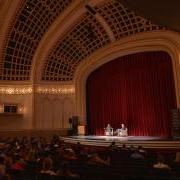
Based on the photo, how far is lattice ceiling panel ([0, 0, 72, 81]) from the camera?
20.8 metres

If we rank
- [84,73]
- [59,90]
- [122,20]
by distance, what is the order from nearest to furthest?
[122,20] < [84,73] < [59,90]

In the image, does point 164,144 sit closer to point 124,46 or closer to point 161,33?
point 161,33

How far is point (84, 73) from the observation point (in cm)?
2452

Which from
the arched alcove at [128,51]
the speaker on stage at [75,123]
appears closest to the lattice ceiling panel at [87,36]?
the arched alcove at [128,51]

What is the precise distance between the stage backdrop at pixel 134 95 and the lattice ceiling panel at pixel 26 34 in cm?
636

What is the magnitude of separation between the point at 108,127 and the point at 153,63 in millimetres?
6614

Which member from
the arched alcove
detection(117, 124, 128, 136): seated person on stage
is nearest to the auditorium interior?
the arched alcove

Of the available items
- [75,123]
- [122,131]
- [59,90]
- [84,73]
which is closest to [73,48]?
[84,73]

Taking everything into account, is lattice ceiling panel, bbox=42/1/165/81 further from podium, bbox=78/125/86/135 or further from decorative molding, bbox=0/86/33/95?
podium, bbox=78/125/86/135

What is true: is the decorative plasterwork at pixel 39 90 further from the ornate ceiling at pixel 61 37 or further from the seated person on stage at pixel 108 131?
the seated person on stage at pixel 108 131

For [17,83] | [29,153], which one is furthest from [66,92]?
[29,153]

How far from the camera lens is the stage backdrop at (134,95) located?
20016 millimetres

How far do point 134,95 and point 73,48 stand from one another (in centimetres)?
726

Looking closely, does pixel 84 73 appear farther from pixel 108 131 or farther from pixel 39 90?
pixel 108 131
